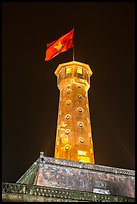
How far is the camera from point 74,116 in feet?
102

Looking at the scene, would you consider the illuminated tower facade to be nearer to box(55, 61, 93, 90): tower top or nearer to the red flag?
box(55, 61, 93, 90): tower top

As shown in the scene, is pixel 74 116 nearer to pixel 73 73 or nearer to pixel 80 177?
pixel 73 73

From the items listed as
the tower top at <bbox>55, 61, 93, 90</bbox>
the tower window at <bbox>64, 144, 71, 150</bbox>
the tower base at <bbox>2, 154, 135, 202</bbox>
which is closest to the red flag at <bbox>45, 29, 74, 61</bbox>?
the tower top at <bbox>55, 61, 93, 90</bbox>

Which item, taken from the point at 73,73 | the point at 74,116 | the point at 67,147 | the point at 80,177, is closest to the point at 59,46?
the point at 73,73

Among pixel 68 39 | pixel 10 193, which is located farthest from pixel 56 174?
pixel 68 39

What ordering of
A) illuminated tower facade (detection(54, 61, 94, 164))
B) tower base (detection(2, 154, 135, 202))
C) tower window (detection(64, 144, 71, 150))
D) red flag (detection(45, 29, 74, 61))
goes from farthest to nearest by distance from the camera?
red flag (detection(45, 29, 74, 61)) < tower window (detection(64, 144, 71, 150)) < illuminated tower facade (detection(54, 61, 94, 164)) < tower base (detection(2, 154, 135, 202))

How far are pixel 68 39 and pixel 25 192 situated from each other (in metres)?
22.4

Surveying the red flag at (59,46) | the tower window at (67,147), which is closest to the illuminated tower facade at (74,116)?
the tower window at (67,147)

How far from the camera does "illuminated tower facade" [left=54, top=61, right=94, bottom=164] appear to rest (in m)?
28.6

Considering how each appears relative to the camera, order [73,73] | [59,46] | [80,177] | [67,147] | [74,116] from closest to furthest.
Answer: [80,177] → [67,147] → [74,116] → [59,46] → [73,73]

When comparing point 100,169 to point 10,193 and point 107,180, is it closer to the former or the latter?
point 107,180

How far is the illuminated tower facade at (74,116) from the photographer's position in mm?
28641

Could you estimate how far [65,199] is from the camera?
15.8m

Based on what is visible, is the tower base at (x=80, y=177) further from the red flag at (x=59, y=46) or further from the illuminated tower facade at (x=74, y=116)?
the red flag at (x=59, y=46)
